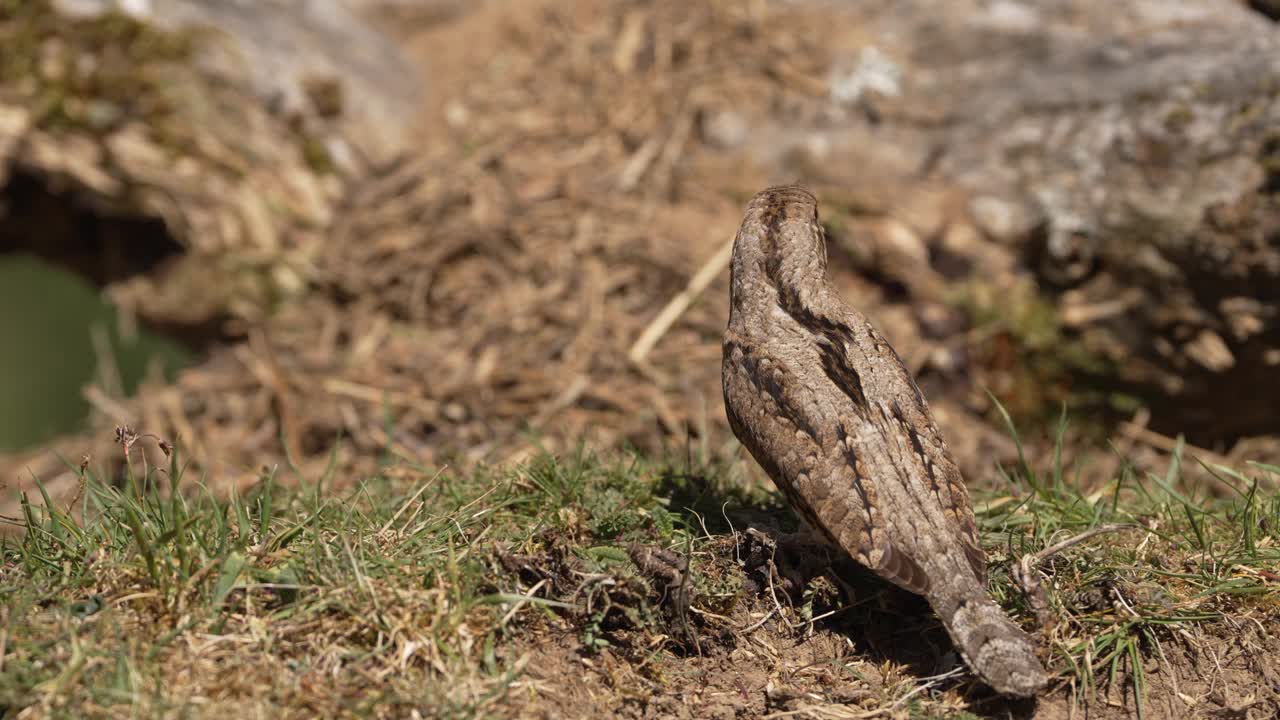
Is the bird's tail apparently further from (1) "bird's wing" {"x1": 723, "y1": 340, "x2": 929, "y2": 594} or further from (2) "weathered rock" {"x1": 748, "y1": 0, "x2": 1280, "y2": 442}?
(2) "weathered rock" {"x1": 748, "y1": 0, "x2": 1280, "y2": 442}

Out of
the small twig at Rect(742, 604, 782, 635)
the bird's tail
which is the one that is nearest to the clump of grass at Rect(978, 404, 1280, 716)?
the bird's tail

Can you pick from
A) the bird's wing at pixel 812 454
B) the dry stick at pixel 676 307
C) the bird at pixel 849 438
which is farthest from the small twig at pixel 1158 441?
the bird's wing at pixel 812 454

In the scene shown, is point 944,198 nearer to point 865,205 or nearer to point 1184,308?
point 865,205

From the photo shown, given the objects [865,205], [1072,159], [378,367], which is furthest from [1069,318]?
[378,367]

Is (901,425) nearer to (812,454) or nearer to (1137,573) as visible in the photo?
(812,454)

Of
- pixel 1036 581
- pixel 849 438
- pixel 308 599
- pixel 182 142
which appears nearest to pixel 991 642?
pixel 1036 581

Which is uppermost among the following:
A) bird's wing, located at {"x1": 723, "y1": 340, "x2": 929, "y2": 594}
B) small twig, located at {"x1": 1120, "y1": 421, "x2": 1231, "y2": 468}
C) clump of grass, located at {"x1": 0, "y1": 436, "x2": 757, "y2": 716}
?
bird's wing, located at {"x1": 723, "y1": 340, "x2": 929, "y2": 594}
